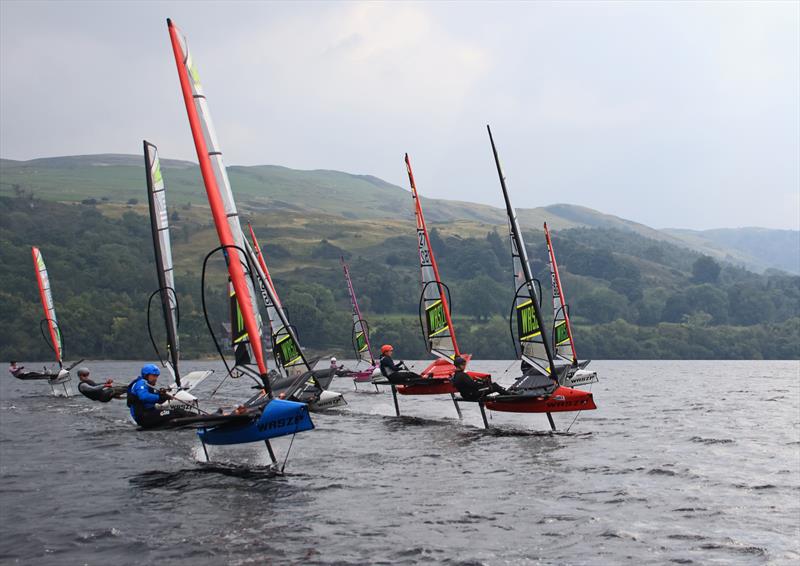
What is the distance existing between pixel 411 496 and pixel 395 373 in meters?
15.0

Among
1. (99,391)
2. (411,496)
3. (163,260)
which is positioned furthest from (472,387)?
(99,391)

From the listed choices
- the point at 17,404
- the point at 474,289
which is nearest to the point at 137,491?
the point at 17,404

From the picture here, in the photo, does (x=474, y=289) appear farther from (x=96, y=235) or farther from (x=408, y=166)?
(x=408, y=166)

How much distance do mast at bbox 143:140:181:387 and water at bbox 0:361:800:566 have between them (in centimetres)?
347

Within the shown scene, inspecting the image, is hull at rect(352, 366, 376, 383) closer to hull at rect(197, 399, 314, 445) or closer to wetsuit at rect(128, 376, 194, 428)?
wetsuit at rect(128, 376, 194, 428)

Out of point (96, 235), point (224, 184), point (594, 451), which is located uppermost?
point (96, 235)

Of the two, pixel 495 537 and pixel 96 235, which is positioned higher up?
pixel 96 235

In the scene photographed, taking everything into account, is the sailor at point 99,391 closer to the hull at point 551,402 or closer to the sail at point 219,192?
the sail at point 219,192

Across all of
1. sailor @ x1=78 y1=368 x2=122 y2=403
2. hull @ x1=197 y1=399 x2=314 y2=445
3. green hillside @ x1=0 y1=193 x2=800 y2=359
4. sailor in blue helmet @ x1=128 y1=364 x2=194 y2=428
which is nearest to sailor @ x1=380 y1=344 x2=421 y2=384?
sailor @ x1=78 y1=368 x2=122 y2=403

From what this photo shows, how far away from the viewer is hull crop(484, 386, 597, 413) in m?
27.2

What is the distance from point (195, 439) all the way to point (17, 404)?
2272cm

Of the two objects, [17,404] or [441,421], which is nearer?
[441,421]

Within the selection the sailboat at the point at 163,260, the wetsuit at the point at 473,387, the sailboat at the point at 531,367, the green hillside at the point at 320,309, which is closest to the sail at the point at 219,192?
the sailboat at the point at 163,260

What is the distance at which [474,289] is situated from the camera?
175 meters
